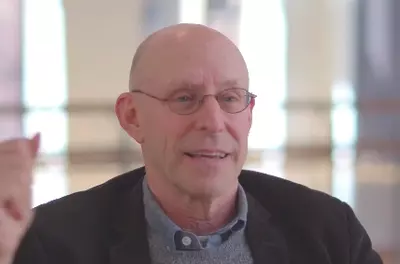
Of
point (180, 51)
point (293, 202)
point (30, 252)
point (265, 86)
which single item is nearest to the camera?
point (30, 252)

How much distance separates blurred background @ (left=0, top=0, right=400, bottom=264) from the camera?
182 inches

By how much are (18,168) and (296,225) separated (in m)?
0.74

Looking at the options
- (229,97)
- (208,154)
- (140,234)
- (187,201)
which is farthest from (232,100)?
(140,234)

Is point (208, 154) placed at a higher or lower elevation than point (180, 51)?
lower

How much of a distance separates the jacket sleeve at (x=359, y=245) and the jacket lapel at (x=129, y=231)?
467mm

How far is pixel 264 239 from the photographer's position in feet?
4.81

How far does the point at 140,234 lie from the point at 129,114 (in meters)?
0.28

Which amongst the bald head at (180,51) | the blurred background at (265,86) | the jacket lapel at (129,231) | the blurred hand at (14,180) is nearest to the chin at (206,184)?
the jacket lapel at (129,231)

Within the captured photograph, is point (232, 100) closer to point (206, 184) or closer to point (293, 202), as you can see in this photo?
point (206, 184)

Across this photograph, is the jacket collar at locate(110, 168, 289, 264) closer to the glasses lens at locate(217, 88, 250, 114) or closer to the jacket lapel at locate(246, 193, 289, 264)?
the jacket lapel at locate(246, 193, 289, 264)

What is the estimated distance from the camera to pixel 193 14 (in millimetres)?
4852

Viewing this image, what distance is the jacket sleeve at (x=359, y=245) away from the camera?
1504mm

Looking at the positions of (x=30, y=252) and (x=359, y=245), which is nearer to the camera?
(x=30, y=252)

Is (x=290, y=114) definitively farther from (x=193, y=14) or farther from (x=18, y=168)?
(x=18, y=168)
